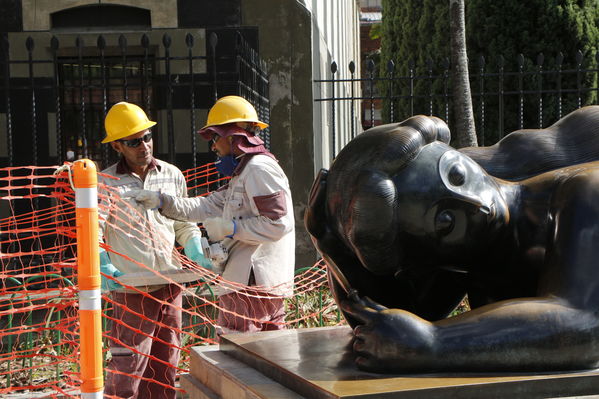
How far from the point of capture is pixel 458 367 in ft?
6.63

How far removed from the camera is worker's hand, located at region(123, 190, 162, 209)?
505 cm

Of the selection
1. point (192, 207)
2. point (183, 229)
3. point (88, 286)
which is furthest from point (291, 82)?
point (88, 286)

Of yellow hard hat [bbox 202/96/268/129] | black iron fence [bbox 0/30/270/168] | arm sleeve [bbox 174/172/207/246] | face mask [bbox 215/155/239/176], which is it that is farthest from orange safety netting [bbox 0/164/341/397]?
black iron fence [bbox 0/30/270/168]

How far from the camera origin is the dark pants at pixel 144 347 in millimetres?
5109

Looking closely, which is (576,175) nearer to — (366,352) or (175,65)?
(366,352)

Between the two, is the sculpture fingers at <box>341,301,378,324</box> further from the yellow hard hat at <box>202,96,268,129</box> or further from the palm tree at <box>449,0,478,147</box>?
the palm tree at <box>449,0,478,147</box>

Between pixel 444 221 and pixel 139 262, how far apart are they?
3.52 m

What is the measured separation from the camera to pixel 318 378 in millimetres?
2049

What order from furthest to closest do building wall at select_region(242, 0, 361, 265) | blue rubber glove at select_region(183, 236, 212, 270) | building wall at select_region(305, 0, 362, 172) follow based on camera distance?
building wall at select_region(305, 0, 362, 172), building wall at select_region(242, 0, 361, 265), blue rubber glove at select_region(183, 236, 212, 270)

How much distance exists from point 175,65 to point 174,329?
5.13 meters

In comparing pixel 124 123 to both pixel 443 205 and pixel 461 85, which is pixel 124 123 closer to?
pixel 443 205

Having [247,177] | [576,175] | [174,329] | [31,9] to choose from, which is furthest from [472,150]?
[31,9]

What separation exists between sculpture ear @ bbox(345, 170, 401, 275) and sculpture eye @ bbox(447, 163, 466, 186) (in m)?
0.16

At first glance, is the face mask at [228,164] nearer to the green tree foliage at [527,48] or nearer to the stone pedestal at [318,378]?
the stone pedestal at [318,378]
